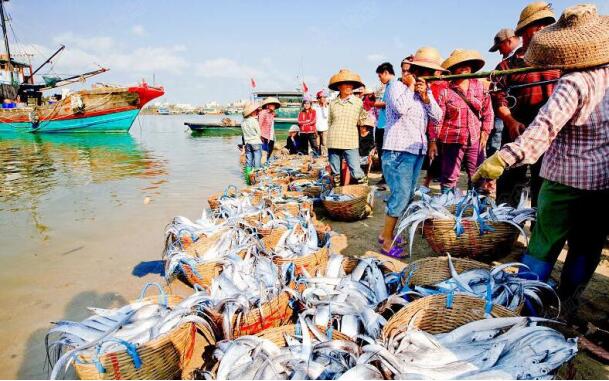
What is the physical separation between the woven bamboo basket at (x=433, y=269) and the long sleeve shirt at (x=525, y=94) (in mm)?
1841

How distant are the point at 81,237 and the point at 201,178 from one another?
5472 millimetres

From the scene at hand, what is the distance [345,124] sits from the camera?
5.15 m

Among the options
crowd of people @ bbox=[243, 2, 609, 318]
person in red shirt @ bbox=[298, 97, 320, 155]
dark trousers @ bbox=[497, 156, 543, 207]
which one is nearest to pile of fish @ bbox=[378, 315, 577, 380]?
crowd of people @ bbox=[243, 2, 609, 318]

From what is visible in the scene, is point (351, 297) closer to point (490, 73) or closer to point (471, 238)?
point (471, 238)

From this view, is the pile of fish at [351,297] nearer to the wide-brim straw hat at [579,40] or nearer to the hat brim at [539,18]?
the wide-brim straw hat at [579,40]

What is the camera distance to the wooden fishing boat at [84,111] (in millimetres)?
28719

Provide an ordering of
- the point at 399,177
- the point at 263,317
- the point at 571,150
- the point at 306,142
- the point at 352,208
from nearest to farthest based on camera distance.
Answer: the point at 571,150 < the point at 263,317 < the point at 399,177 < the point at 352,208 < the point at 306,142

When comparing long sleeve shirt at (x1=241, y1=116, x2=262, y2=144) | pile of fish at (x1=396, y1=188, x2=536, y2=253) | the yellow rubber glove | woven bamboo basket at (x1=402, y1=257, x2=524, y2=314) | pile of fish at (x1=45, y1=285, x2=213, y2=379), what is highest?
long sleeve shirt at (x1=241, y1=116, x2=262, y2=144)

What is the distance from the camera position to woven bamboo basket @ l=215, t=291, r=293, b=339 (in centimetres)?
232

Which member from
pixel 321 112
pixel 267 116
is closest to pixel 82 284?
pixel 267 116

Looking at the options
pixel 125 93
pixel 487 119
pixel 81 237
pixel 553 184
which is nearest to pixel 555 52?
pixel 553 184

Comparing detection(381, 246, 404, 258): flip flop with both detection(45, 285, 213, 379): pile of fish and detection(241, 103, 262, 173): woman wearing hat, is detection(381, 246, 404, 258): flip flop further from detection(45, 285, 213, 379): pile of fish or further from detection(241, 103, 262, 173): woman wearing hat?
detection(241, 103, 262, 173): woman wearing hat

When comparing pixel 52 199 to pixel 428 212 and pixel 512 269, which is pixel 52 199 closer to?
pixel 428 212

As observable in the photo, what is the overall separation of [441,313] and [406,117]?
2131mm
